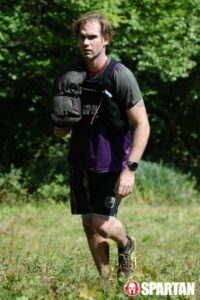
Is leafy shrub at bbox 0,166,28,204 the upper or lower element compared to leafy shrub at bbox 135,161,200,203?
upper

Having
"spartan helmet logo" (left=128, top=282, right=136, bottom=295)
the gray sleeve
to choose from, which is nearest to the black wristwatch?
the gray sleeve

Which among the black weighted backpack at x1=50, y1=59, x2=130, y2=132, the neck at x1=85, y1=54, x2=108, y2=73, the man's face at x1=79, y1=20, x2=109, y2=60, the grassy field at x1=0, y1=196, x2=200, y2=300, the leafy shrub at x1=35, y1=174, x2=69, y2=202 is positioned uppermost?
the man's face at x1=79, y1=20, x2=109, y2=60

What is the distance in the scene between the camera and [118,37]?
10.9 m

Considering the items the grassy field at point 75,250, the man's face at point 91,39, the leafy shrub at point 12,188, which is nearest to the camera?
the grassy field at point 75,250

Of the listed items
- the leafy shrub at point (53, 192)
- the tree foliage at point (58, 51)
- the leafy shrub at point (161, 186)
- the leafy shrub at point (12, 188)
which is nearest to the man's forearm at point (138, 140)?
the tree foliage at point (58, 51)

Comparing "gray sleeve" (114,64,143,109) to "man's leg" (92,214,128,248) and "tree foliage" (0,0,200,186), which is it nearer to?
"man's leg" (92,214,128,248)

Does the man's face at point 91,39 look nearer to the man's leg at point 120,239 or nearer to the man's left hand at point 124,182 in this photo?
the man's left hand at point 124,182

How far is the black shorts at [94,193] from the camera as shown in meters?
4.61

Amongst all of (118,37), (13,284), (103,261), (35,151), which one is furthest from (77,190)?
(35,151)

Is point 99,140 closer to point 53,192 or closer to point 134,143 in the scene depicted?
point 134,143

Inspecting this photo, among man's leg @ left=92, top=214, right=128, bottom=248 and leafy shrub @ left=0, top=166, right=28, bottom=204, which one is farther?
leafy shrub @ left=0, top=166, right=28, bottom=204

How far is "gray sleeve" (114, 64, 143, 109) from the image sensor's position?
14.6 feet

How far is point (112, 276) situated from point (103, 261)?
0.32 m

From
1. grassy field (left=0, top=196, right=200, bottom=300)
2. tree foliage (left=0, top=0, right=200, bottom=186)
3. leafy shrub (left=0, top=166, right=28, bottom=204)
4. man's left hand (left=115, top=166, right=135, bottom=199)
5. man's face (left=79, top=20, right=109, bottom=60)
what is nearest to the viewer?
grassy field (left=0, top=196, right=200, bottom=300)
